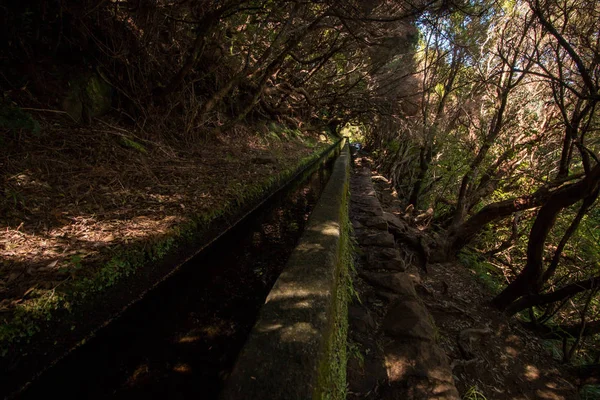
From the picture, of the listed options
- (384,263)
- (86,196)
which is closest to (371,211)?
(384,263)

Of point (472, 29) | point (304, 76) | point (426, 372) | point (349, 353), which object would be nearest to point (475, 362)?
point (426, 372)

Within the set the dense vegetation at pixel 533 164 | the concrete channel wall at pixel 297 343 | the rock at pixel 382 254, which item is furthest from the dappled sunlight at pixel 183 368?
the dense vegetation at pixel 533 164

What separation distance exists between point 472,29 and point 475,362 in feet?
25.9

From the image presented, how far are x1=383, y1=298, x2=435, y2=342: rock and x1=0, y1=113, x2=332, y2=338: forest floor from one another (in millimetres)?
2157

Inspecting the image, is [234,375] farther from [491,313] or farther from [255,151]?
[255,151]

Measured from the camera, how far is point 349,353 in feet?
6.28

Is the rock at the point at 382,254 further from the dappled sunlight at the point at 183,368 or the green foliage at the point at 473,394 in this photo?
the dappled sunlight at the point at 183,368

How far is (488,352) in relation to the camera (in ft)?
8.87

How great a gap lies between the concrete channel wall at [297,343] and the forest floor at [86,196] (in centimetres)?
135

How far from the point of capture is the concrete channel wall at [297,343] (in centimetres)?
107

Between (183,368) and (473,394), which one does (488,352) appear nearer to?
(473,394)

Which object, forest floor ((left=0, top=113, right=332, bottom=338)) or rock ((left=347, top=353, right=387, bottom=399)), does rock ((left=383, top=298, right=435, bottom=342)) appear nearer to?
rock ((left=347, top=353, right=387, bottom=399))

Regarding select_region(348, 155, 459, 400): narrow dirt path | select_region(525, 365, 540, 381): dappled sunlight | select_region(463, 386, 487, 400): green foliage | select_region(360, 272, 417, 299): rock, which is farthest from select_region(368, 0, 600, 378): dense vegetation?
select_region(348, 155, 459, 400): narrow dirt path

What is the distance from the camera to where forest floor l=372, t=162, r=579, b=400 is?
2338mm
